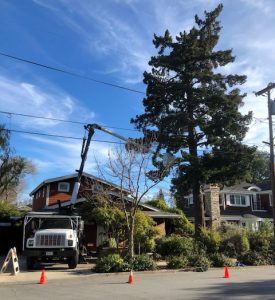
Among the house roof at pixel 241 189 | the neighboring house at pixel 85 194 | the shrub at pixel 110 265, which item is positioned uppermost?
the house roof at pixel 241 189

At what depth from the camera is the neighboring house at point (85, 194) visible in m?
29.1

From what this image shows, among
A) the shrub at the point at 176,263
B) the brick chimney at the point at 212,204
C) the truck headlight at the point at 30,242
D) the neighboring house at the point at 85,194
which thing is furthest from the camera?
the brick chimney at the point at 212,204

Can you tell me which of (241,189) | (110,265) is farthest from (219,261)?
(241,189)

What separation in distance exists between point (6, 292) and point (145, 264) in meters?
8.13

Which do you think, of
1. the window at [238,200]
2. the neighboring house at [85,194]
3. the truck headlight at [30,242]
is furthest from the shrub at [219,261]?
the window at [238,200]

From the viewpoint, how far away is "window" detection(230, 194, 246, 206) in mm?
49247

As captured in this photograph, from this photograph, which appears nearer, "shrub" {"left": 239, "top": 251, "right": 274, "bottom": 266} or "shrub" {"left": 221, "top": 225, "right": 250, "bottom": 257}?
"shrub" {"left": 239, "top": 251, "right": 274, "bottom": 266}

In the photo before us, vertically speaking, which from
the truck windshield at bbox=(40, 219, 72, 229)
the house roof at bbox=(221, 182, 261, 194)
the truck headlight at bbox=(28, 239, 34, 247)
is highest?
the house roof at bbox=(221, 182, 261, 194)

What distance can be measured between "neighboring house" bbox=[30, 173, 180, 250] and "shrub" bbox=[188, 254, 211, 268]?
5716 mm

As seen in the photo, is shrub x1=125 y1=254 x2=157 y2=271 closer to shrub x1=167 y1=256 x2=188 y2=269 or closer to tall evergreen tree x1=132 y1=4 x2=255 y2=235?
shrub x1=167 y1=256 x2=188 y2=269

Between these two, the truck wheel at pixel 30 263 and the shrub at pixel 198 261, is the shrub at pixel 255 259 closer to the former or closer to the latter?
the shrub at pixel 198 261

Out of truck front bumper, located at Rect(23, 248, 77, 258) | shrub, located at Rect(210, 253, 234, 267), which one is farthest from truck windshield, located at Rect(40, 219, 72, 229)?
shrub, located at Rect(210, 253, 234, 267)

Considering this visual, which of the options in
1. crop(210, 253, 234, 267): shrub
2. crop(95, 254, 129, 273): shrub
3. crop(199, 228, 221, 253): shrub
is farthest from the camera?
crop(199, 228, 221, 253): shrub

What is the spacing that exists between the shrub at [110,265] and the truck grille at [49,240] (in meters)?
2.07
